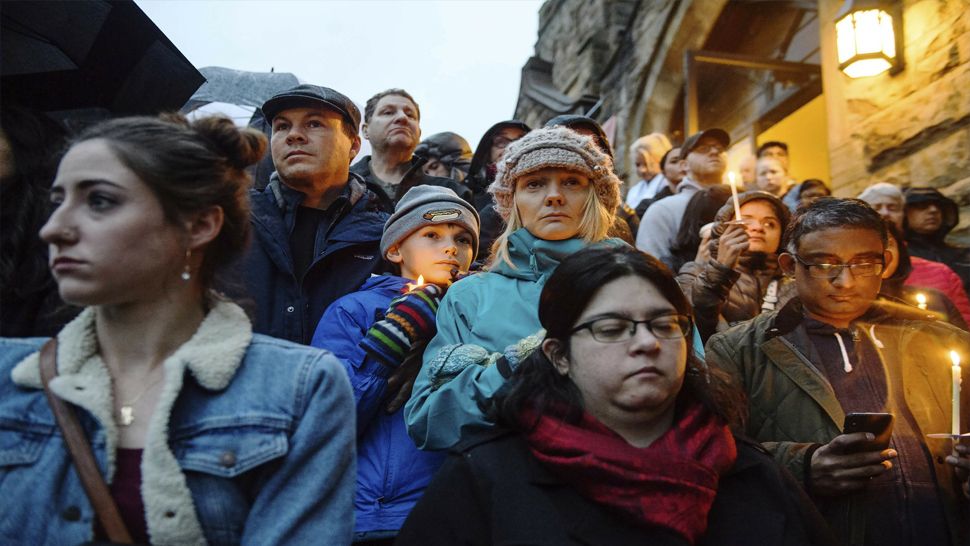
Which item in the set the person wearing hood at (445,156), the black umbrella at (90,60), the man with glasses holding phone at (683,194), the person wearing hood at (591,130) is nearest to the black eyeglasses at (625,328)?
the person wearing hood at (591,130)

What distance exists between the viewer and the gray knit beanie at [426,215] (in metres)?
3.07

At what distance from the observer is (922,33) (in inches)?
205

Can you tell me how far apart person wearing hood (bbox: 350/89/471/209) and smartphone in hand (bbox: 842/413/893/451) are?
293 centimetres

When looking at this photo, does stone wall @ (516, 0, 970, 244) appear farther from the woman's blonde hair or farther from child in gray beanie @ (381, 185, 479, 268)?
child in gray beanie @ (381, 185, 479, 268)

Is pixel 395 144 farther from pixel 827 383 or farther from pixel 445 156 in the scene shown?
pixel 827 383

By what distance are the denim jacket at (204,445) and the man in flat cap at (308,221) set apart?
1324 mm

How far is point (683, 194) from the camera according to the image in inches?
196

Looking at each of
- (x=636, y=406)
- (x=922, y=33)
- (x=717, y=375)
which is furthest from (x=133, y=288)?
(x=922, y=33)

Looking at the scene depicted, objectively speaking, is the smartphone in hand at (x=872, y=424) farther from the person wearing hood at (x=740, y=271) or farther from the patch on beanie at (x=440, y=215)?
the patch on beanie at (x=440, y=215)

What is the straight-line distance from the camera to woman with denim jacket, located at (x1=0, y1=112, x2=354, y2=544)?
1537 mm

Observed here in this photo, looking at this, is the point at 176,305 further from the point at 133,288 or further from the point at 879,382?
the point at 879,382

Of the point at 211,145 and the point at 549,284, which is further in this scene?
the point at 549,284

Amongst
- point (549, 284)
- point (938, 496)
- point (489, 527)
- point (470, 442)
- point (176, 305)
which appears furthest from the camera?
point (938, 496)

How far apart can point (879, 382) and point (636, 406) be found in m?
1.24
